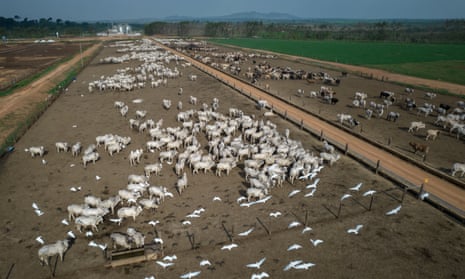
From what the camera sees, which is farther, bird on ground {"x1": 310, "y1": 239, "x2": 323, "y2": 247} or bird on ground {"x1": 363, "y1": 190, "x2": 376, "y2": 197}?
bird on ground {"x1": 363, "y1": 190, "x2": 376, "y2": 197}

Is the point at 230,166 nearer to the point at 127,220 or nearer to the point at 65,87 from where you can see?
the point at 127,220

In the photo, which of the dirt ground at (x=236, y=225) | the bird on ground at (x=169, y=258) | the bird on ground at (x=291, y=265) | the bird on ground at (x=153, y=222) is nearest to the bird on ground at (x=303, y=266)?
the bird on ground at (x=291, y=265)

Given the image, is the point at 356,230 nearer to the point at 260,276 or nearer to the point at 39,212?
the point at 260,276

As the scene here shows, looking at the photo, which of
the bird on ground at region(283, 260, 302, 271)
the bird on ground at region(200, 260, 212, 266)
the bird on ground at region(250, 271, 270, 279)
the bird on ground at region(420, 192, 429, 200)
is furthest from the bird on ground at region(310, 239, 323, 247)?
the bird on ground at region(420, 192, 429, 200)

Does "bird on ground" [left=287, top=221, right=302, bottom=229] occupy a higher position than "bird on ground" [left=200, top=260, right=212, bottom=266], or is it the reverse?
"bird on ground" [left=287, top=221, right=302, bottom=229]

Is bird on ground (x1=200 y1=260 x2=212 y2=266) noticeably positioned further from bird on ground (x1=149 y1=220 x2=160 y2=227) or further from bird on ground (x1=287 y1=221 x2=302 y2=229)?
bird on ground (x1=287 y1=221 x2=302 y2=229)

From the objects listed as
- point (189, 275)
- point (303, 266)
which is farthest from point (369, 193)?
point (189, 275)

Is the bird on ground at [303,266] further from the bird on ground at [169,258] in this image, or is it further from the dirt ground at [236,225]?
the bird on ground at [169,258]

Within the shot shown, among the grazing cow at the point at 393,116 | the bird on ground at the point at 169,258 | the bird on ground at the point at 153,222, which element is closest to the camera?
the bird on ground at the point at 169,258
